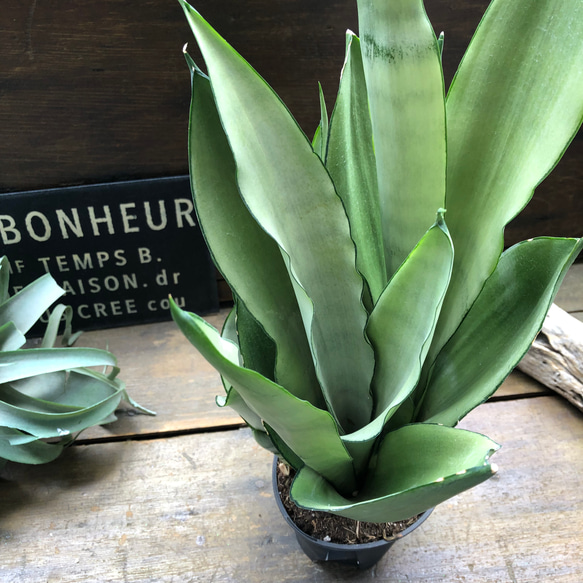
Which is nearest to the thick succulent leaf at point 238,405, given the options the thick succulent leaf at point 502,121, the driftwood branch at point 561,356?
the thick succulent leaf at point 502,121

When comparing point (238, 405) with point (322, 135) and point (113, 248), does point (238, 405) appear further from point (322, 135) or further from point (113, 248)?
point (113, 248)

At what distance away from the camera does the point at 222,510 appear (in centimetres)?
47

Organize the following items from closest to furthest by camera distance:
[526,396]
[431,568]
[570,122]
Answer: [570,122]
[431,568]
[526,396]

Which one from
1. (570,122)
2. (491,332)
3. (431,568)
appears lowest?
(431,568)

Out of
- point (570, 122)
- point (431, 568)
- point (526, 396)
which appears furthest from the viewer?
point (526, 396)

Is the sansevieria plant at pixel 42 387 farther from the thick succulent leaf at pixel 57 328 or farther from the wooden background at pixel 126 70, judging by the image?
the wooden background at pixel 126 70

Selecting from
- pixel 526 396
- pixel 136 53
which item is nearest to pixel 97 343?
pixel 136 53

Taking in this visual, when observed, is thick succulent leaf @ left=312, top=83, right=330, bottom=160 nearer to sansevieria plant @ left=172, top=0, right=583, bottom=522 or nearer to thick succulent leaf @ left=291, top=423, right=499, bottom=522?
sansevieria plant @ left=172, top=0, right=583, bottom=522

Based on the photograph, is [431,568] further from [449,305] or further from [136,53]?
[136,53]

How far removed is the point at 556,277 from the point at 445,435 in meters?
0.08

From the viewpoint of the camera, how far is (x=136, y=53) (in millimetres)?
492

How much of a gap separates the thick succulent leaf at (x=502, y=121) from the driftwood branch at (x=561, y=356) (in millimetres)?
268

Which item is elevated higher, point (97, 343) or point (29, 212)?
point (29, 212)

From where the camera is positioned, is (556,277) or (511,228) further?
(511,228)
